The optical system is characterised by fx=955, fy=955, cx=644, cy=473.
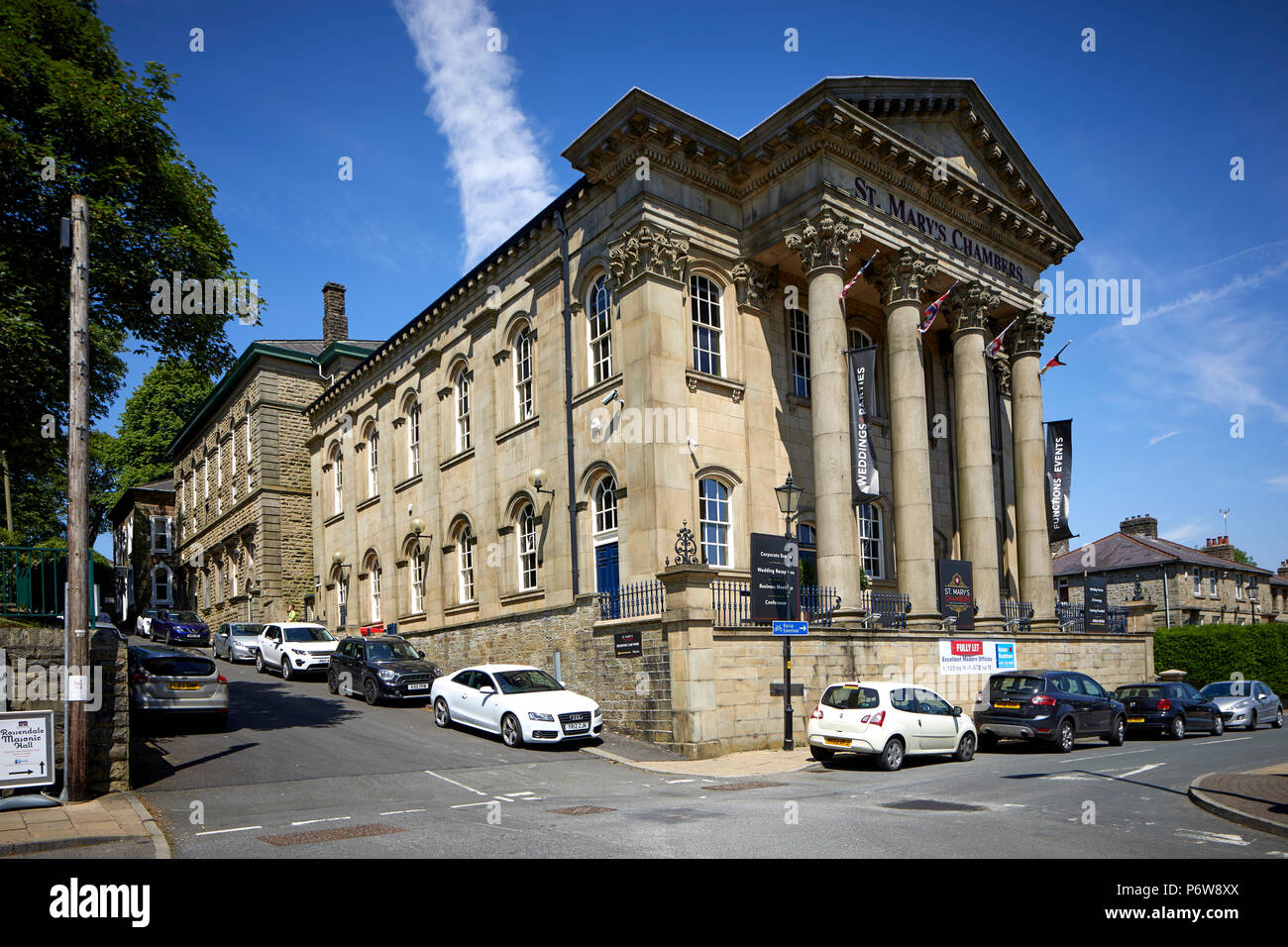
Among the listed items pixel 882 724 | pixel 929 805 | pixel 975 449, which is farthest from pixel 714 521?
pixel 929 805

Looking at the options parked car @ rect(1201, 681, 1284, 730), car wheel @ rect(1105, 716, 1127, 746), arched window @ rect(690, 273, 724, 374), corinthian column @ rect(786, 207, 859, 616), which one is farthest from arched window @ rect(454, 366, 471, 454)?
parked car @ rect(1201, 681, 1284, 730)

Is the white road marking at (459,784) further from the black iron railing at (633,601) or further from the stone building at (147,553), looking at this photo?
the stone building at (147,553)

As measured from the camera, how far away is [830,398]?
2220 centimetres

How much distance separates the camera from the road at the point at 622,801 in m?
9.13

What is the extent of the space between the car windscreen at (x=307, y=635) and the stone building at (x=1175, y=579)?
34580 millimetres

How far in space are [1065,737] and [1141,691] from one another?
651 centimetres

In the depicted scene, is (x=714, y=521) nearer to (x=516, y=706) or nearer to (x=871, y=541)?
(x=871, y=541)

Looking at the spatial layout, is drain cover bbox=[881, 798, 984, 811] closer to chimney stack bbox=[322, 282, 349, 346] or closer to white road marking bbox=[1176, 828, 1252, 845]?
white road marking bbox=[1176, 828, 1252, 845]

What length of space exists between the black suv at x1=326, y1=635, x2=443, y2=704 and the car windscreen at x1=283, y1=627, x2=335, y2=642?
404cm

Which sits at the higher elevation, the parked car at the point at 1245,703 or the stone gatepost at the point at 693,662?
the stone gatepost at the point at 693,662

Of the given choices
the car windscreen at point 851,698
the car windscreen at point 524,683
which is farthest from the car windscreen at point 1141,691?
the car windscreen at point 524,683

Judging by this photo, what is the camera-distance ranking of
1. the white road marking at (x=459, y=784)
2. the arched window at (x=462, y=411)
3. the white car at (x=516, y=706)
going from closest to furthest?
the white road marking at (x=459, y=784), the white car at (x=516, y=706), the arched window at (x=462, y=411)

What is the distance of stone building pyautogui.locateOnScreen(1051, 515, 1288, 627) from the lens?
49062 millimetres

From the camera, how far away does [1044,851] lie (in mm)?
8672
